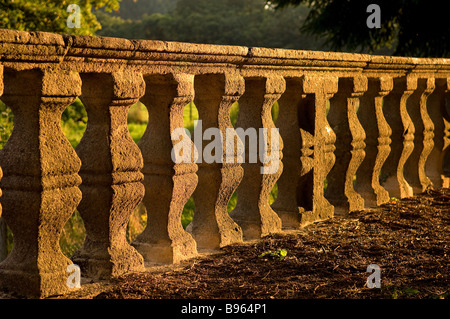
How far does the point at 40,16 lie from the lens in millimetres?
8875

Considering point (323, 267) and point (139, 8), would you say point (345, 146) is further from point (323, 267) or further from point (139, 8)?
point (139, 8)

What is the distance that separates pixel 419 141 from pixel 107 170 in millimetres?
4035

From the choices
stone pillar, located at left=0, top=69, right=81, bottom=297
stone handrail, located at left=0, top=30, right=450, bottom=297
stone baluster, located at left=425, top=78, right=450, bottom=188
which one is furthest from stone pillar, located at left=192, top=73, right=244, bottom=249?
stone baluster, located at left=425, top=78, right=450, bottom=188

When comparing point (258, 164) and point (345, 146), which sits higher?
point (345, 146)

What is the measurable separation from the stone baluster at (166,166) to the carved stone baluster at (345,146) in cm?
193

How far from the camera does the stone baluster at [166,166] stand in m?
3.58

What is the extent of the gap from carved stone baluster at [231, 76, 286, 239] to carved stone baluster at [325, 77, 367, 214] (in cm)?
99

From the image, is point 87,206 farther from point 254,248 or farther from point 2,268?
point 254,248

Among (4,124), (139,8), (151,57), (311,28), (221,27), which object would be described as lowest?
(4,124)

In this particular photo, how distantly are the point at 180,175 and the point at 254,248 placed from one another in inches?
27.1

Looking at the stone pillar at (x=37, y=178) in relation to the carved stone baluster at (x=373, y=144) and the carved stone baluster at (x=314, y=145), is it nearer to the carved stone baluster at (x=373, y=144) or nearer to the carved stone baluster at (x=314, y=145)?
the carved stone baluster at (x=314, y=145)

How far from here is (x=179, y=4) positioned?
4300 centimetres

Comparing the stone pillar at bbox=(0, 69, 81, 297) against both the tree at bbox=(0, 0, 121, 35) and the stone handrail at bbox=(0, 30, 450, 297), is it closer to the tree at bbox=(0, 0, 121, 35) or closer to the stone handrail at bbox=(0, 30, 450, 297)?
the stone handrail at bbox=(0, 30, 450, 297)

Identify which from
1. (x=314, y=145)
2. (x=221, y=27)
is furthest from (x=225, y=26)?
(x=314, y=145)
